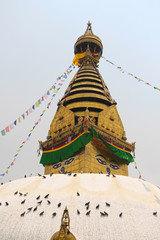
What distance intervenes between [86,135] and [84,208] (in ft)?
30.3

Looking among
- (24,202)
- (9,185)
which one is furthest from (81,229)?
(9,185)

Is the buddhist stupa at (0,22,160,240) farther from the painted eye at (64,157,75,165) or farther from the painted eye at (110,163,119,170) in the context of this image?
the painted eye at (110,163,119,170)

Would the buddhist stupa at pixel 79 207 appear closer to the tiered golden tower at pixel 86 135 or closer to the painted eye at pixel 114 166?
the tiered golden tower at pixel 86 135

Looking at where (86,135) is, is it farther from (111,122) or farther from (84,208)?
(84,208)

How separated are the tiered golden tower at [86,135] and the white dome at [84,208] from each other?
6854mm

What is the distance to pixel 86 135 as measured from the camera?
574 inches

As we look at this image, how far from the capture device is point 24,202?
5.90 metres

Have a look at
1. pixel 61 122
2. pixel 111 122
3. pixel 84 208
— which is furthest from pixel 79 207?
pixel 61 122

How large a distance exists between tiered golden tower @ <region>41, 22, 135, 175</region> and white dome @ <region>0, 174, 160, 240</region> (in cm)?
685

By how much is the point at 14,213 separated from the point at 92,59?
1930 centimetres

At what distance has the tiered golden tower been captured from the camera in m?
A: 14.4

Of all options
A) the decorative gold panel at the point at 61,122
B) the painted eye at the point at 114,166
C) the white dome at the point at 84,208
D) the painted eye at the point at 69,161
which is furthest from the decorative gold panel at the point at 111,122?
the white dome at the point at 84,208

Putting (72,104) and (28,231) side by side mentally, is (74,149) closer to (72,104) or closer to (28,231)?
(72,104)

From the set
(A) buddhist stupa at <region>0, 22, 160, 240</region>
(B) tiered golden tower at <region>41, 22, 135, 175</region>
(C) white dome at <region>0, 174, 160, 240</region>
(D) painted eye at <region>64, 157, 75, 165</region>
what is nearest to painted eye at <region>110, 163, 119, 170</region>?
(B) tiered golden tower at <region>41, 22, 135, 175</region>
